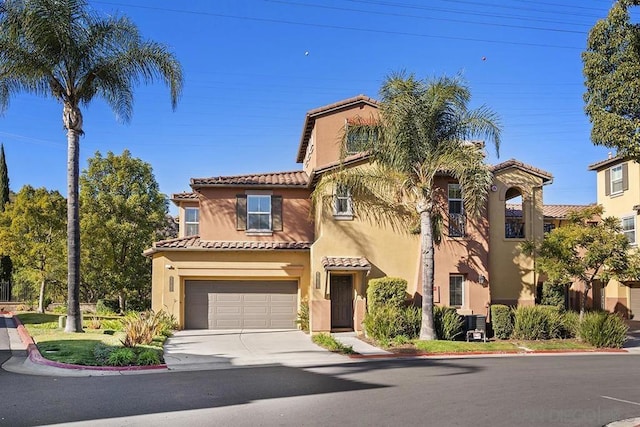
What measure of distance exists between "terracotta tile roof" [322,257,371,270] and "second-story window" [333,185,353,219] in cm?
169

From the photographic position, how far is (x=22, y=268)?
1388 inches

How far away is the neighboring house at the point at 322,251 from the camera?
2373cm

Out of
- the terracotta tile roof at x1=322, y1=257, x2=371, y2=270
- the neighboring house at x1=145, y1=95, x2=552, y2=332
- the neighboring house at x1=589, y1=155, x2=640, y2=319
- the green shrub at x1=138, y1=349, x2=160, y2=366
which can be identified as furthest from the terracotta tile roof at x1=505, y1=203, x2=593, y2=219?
the green shrub at x1=138, y1=349, x2=160, y2=366

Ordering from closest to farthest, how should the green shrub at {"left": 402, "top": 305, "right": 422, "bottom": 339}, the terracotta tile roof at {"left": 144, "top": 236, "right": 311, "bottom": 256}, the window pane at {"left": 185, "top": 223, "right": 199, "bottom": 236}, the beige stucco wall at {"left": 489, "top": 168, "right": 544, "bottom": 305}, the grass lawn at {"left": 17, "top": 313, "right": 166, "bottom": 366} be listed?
1. the grass lawn at {"left": 17, "top": 313, "right": 166, "bottom": 366}
2. the green shrub at {"left": 402, "top": 305, "right": 422, "bottom": 339}
3. the beige stucco wall at {"left": 489, "top": 168, "right": 544, "bottom": 305}
4. the terracotta tile roof at {"left": 144, "top": 236, "right": 311, "bottom": 256}
5. the window pane at {"left": 185, "top": 223, "right": 199, "bottom": 236}

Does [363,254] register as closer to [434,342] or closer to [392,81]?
[434,342]

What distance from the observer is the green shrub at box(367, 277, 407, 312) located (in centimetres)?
2211

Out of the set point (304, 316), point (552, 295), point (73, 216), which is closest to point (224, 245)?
point (304, 316)

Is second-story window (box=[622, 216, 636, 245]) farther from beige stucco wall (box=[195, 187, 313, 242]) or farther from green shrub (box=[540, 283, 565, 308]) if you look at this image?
beige stucco wall (box=[195, 187, 313, 242])

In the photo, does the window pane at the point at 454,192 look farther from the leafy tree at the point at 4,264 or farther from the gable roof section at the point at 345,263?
the leafy tree at the point at 4,264

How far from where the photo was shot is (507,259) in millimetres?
24812

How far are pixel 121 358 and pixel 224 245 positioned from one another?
35.8 ft

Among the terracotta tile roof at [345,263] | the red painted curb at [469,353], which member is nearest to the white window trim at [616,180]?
the red painted curb at [469,353]

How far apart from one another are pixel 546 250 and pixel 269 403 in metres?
15.1

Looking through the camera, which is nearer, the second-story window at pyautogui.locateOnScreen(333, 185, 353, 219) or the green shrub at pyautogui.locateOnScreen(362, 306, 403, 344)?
the green shrub at pyautogui.locateOnScreen(362, 306, 403, 344)
